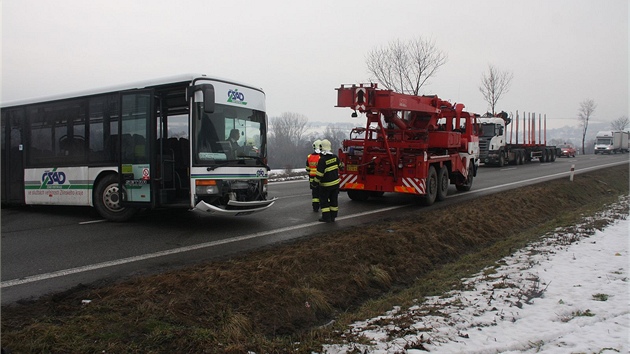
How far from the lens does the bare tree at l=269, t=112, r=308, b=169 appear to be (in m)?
53.7

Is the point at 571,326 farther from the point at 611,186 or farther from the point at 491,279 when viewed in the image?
the point at 611,186

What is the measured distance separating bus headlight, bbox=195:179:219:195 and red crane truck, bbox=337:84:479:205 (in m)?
4.82

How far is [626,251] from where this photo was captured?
7.73m

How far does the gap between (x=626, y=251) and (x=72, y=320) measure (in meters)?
8.17

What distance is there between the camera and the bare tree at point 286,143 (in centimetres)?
5367

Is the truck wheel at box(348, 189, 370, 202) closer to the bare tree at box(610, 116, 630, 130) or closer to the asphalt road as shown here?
the asphalt road

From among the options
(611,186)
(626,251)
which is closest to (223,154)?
(626,251)

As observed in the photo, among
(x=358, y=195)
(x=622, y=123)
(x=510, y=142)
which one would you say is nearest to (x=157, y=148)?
(x=358, y=195)

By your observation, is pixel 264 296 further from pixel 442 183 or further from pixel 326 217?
pixel 442 183

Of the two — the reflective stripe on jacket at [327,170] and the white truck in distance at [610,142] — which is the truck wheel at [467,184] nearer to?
the reflective stripe on jacket at [327,170]

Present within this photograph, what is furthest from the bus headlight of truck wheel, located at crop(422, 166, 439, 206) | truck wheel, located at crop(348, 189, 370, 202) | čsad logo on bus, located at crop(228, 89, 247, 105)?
truck wheel, located at crop(422, 166, 439, 206)

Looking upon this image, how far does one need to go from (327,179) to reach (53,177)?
5.76m

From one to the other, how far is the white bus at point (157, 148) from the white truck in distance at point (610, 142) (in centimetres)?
6231

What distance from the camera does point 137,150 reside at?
851 centimetres
